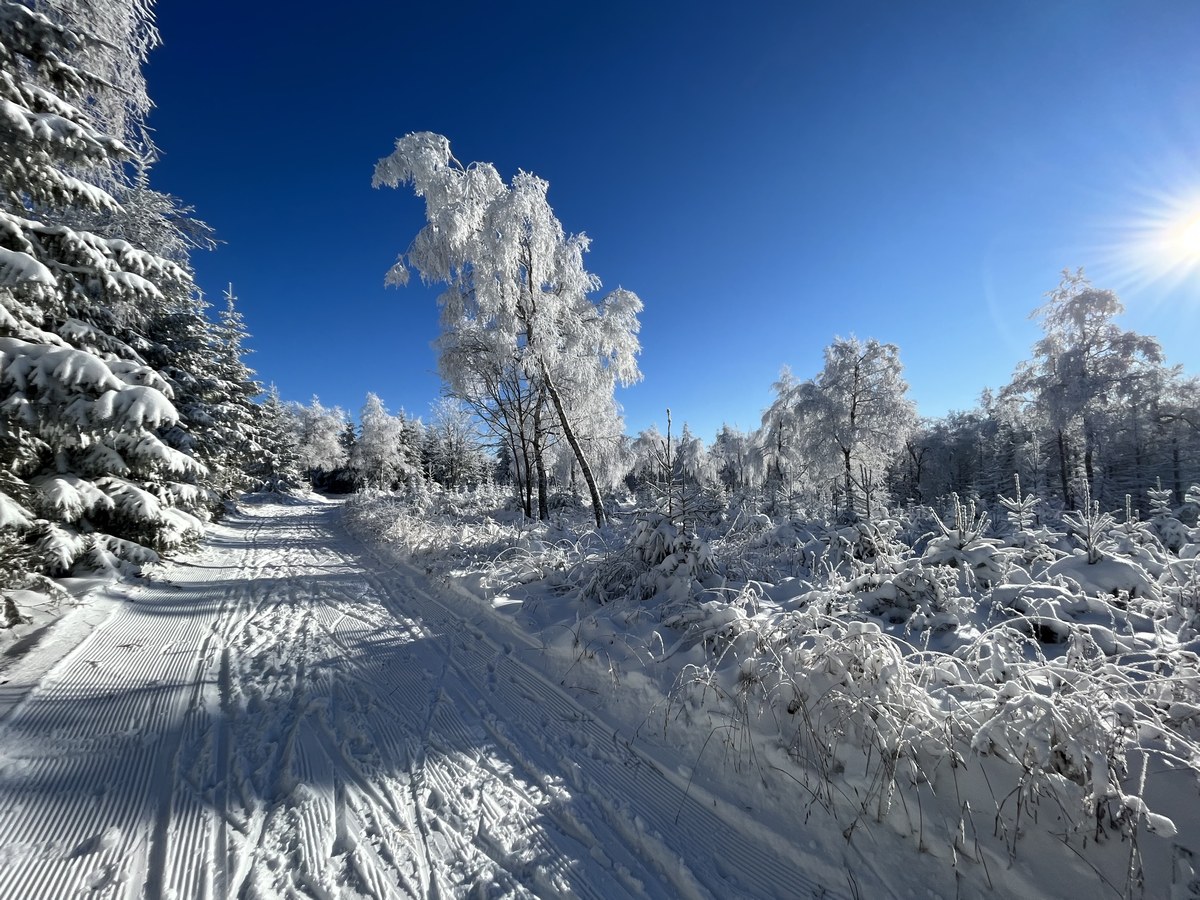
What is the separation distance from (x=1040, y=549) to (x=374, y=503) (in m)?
17.2

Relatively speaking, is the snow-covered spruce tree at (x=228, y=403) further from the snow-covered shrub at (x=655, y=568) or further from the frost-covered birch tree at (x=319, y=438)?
the frost-covered birch tree at (x=319, y=438)

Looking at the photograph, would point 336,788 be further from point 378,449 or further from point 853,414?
point 378,449

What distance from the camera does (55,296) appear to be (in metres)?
3.91

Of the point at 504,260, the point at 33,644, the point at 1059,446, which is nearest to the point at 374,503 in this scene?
the point at 504,260

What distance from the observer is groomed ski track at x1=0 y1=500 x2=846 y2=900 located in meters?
1.84

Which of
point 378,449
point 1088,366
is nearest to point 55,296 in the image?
point 1088,366

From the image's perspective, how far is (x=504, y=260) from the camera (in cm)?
839

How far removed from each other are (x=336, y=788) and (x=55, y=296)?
5.18 meters

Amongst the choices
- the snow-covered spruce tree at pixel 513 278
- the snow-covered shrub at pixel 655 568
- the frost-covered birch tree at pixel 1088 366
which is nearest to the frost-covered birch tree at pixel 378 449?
the snow-covered spruce tree at pixel 513 278

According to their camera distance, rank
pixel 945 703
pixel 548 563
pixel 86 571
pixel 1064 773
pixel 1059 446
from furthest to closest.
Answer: pixel 1059 446
pixel 548 563
pixel 86 571
pixel 945 703
pixel 1064 773

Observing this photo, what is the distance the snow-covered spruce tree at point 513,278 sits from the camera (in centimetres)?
822

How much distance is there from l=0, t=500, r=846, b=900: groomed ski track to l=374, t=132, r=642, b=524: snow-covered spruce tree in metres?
6.31

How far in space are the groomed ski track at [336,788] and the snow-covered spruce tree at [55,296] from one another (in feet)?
7.14

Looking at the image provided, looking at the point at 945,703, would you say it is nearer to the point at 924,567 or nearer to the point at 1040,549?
the point at 924,567
